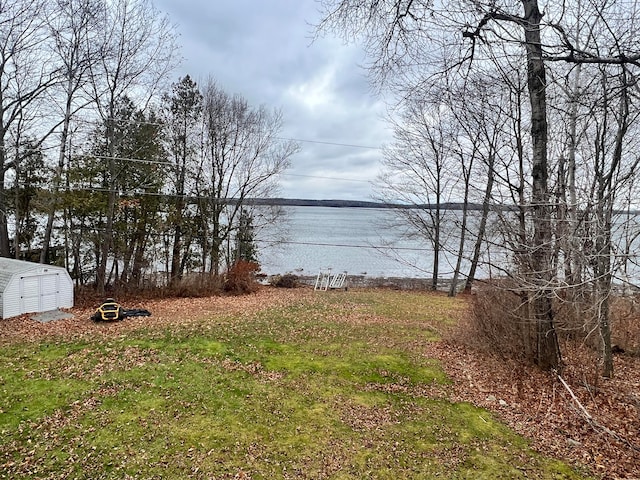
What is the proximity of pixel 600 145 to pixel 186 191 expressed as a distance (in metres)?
13.2

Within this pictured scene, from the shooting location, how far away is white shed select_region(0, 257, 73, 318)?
28.8ft

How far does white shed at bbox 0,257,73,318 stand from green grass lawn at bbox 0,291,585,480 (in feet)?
10.0

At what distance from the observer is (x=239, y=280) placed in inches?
562

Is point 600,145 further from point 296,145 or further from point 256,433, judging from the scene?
point 296,145

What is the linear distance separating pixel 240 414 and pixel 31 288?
7.80 meters

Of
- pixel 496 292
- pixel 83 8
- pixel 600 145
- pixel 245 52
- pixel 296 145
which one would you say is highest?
pixel 83 8

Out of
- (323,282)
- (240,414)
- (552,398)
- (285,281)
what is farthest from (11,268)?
(552,398)

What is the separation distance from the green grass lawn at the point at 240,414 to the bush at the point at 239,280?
6.72 meters

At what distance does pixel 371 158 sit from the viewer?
67.3 feet

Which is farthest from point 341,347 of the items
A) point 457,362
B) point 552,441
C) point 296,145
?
point 296,145

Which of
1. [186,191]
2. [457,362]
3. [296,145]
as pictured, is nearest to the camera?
[457,362]

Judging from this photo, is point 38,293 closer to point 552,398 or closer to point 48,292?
point 48,292

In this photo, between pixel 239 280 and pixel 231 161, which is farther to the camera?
pixel 231 161

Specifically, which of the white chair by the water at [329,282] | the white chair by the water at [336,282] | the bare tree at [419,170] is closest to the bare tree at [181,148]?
the white chair by the water at [329,282]
